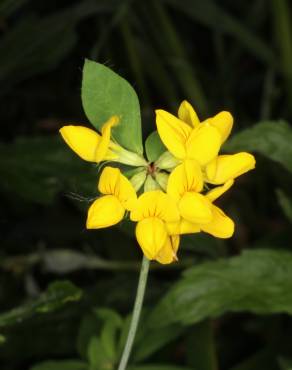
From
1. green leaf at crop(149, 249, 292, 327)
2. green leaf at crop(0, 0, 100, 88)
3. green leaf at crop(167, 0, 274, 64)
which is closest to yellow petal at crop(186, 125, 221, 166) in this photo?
green leaf at crop(149, 249, 292, 327)

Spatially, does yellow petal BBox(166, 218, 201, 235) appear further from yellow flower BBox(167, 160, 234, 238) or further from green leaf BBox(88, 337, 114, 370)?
green leaf BBox(88, 337, 114, 370)

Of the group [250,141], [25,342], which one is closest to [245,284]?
[250,141]

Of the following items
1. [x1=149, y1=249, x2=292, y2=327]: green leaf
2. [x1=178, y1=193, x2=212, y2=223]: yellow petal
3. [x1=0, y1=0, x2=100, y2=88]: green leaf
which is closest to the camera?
[x1=178, y1=193, x2=212, y2=223]: yellow petal

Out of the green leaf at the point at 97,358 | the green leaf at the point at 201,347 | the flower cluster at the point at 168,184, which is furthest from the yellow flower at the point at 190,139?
the green leaf at the point at 201,347

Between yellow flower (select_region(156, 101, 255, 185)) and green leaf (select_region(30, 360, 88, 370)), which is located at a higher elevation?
yellow flower (select_region(156, 101, 255, 185))

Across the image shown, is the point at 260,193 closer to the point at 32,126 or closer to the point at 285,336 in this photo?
the point at 285,336
